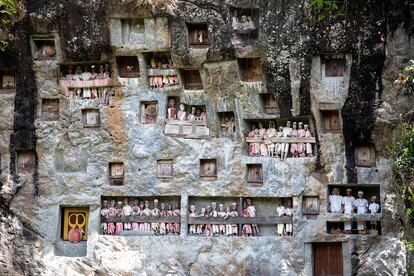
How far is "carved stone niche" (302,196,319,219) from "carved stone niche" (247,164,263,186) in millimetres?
1249

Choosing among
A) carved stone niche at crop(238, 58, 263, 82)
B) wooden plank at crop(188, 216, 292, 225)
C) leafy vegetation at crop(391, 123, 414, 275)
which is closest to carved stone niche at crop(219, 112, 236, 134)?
carved stone niche at crop(238, 58, 263, 82)

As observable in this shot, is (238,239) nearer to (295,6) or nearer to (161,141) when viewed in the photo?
(161,141)

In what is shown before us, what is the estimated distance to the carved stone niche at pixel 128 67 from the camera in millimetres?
21273

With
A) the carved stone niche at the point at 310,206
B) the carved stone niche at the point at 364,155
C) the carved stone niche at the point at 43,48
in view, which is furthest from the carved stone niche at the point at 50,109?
the carved stone niche at the point at 364,155

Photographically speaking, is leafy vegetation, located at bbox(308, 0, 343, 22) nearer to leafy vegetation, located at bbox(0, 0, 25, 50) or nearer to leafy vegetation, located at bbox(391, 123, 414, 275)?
leafy vegetation, located at bbox(391, 123, 414, 275)

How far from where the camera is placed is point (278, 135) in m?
20.6

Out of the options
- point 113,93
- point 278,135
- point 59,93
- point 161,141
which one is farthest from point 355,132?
point 59,93

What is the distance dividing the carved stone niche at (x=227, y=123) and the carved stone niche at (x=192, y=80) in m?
0.97

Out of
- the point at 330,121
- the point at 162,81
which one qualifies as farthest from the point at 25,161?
the point at 330,121

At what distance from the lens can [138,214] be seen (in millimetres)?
21000

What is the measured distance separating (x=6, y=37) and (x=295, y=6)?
7.69 metres

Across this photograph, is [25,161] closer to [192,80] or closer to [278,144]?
[192,80]

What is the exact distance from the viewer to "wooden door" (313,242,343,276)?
2000cm

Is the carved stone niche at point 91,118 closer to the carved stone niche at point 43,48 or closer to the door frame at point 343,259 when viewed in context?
the carved stone niche at point 43,48
